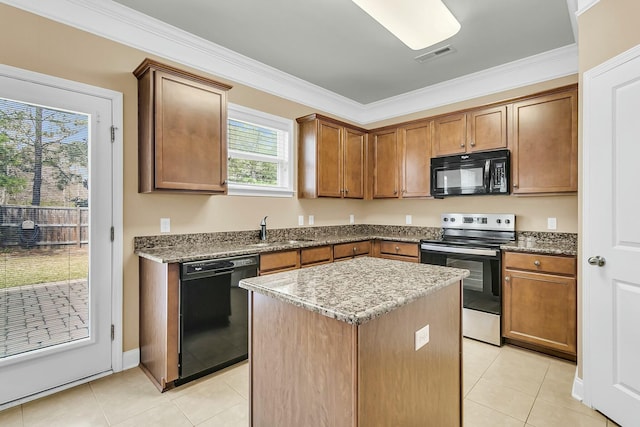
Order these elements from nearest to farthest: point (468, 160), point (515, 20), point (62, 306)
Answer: point (62, 306) → point (515, 20) → point (468, 160)

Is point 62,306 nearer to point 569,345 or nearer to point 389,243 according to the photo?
point 389,243

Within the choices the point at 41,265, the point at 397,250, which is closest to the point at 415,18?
the point at 397,250

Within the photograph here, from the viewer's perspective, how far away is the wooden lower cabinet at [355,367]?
3.60 ft

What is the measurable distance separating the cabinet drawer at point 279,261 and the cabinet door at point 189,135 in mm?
750

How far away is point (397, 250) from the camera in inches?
155

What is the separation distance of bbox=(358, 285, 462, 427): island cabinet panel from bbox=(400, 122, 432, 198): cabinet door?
2563 mm

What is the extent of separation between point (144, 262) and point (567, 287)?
350 cm

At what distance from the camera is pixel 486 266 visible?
3143mm

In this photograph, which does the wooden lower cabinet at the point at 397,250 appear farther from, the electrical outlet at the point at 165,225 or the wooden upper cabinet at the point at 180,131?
the electrical outlet at the point at 165,225

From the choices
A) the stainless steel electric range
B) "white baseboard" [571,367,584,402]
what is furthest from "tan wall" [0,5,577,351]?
"white baseboard" [571,367,584,402]

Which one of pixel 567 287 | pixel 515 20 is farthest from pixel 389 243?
pixel 515 20

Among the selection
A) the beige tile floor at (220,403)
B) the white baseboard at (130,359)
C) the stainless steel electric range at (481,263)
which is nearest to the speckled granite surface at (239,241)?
the stainless steel electric range at (481,263)

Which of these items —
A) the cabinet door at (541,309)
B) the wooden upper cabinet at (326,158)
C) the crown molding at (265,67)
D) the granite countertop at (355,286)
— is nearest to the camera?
the granite countertop at (355,286)

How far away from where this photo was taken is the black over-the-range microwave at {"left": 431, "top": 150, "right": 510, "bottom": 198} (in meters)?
3.33
